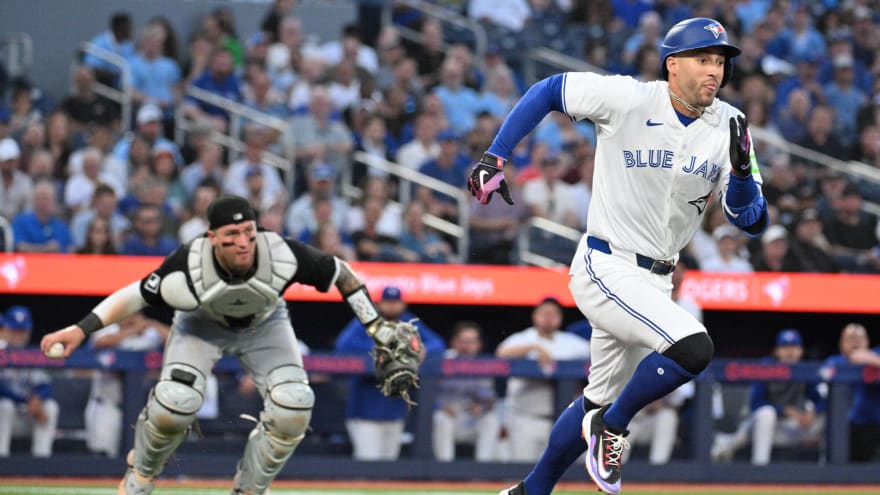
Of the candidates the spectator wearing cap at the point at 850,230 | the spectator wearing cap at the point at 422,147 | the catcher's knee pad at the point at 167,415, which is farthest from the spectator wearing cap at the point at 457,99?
the catcher's knee pad at the point at 167,415

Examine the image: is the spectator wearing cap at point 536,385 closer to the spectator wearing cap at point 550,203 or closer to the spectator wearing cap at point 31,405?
the spectator wearing cap at point 550,203

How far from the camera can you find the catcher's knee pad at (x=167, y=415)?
662cm

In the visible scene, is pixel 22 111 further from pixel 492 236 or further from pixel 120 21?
pixel 492 236

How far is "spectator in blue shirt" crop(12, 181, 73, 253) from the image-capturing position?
1112 cm

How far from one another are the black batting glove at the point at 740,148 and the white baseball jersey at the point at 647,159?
1.06 ft

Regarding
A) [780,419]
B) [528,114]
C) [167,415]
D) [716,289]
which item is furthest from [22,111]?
[528,114]

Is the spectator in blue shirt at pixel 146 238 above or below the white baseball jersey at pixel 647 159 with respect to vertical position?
below

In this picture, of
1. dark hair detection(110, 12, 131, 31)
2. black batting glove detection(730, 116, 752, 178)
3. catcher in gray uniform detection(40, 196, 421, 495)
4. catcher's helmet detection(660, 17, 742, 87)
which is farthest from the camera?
dark hair detection(110, 12, 131, 31)

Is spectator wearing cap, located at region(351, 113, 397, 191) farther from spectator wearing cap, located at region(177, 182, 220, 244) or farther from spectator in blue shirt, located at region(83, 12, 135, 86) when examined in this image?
spectator in blue shirt, located at region(83, 12, 135, 86)

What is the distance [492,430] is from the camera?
10922 millimetres

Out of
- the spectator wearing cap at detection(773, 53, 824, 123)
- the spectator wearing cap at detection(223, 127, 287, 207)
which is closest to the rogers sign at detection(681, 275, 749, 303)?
the spectator wearing cap at detection(223, 127, 287, 207)

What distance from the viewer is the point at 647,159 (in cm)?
595

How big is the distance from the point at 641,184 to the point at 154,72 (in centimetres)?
842

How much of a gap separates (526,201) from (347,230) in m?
1.72
